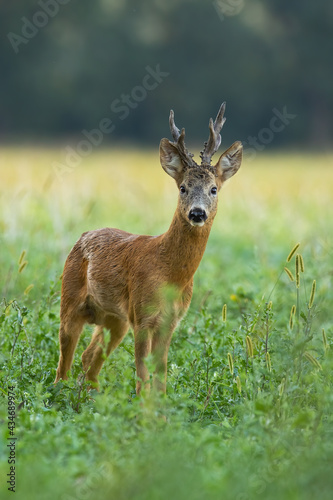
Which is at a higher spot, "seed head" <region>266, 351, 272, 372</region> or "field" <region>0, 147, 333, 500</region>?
"seed head" <region>266, 351, 272, 372</region>

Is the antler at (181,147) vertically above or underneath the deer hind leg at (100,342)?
above

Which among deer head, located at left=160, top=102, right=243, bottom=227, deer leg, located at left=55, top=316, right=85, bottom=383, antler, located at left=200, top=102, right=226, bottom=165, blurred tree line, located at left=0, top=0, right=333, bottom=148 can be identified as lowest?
deer leg, located at left=55, top=316, right=85, bottom=383

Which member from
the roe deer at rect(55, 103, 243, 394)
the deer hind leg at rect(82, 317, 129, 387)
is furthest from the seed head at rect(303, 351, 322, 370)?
the deer hind leg at rect(82, 317, 129, 387)

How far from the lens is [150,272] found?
250 inches

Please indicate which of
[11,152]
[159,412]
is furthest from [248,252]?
[11,152]

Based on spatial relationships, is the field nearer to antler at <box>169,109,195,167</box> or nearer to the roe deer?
the roe deer

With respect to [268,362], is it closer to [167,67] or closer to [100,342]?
[100,342]

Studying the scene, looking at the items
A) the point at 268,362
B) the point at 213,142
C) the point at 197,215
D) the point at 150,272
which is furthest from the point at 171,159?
the point at 268,362

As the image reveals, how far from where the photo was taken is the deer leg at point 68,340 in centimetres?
689

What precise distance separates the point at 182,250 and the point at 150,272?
263mm

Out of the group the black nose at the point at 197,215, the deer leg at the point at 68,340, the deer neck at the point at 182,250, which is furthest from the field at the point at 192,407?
the black nose at the point at 197,215

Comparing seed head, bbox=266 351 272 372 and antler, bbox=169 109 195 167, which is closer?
seed head, bbox=266 351 272 372

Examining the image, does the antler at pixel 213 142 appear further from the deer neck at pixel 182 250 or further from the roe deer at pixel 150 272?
the deer neck at pixel 182 250

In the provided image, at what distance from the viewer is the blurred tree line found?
41062 millimetres
